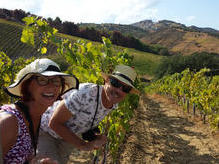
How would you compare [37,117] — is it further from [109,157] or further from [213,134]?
[213,134]

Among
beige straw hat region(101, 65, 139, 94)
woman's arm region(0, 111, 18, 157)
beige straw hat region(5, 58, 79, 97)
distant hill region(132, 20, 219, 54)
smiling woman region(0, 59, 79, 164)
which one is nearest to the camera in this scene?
woman's arm region(0, 111, 18, 157)

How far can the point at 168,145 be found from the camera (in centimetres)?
602

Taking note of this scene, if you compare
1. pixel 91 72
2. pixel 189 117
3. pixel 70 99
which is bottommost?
pixel 189 117

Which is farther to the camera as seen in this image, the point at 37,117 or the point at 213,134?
the point at 213,134

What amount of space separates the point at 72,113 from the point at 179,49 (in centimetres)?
10067

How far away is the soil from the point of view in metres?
4.97

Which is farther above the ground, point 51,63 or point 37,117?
point 51,63

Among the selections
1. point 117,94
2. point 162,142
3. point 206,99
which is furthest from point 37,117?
point 206,99

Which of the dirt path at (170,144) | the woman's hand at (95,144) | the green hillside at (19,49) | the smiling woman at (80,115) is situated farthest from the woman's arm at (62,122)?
the green hillside at (19,49)

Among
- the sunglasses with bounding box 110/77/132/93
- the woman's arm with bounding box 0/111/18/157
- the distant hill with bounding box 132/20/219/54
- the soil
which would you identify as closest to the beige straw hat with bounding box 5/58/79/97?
the woman's arm with bounding box 0/111/18/157

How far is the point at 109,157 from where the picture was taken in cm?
486

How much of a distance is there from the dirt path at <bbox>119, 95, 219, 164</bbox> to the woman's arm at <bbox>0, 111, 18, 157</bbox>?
152 inches

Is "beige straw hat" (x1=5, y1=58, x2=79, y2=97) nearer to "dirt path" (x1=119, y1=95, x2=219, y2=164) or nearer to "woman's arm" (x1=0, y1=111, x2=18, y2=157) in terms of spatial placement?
"woman's arm" (x1=0, y1=111, x2=18, y2=157)

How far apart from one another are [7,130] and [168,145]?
560 centimetres
